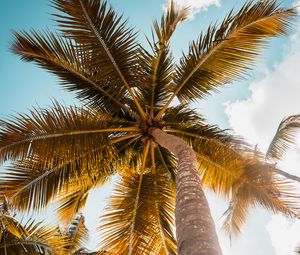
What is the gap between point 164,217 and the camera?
7.47 meters

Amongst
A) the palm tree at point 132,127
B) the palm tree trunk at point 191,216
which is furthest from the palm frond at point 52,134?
the palm tree trunk at point 191,216


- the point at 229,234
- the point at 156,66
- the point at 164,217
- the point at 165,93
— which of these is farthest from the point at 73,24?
the point at 229,234

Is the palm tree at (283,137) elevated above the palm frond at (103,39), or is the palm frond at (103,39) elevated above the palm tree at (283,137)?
the palm frond at (103,39)

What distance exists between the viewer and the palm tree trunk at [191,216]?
3043 millimetres

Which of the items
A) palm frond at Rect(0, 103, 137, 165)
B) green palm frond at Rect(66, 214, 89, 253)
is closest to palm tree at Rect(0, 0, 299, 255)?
palm frond at Rect(0, 103, 137, 165)

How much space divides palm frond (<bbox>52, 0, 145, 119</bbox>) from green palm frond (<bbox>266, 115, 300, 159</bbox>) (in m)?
3.10

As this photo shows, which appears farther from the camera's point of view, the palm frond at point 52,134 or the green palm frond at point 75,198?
the green palm frond at point 75,198

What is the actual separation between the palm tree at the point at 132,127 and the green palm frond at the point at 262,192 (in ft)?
0.07

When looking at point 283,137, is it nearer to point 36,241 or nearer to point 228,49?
point 228,49

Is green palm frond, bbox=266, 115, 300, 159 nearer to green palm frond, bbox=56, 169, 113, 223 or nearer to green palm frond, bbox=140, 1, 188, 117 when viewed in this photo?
green palm frond, bbox=140, 1, 188, 117

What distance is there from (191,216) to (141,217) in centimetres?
360

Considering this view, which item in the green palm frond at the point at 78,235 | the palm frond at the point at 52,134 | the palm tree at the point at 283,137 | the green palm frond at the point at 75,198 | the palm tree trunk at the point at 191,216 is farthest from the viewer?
the green palm frond at the point at 78,235

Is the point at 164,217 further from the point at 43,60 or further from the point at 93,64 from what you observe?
the point at 43,60

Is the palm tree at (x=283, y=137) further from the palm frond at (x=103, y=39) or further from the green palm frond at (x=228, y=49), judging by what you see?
the palm frond at (x=103, y=39)
